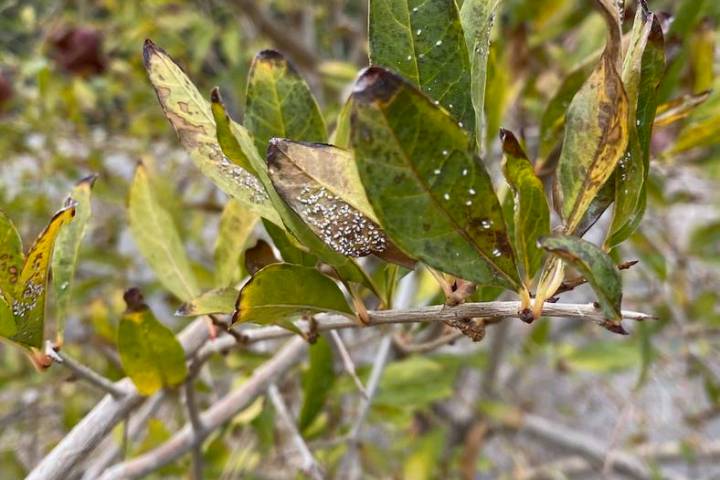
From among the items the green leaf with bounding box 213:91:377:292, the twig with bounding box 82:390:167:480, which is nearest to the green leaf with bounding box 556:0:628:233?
the green leaf with bounding box 213:91:377:292

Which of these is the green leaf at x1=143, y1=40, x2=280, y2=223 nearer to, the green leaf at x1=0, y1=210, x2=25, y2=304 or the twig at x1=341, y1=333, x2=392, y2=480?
the green leaf at x1=0, y1=210, x2=25, y2=304

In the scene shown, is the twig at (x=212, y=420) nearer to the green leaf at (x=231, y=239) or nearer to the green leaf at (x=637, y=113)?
the green leaf at (x=231, y=239)

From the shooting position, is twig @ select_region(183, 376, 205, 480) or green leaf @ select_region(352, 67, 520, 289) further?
twig @ select_region(183, 376, 205, 480)

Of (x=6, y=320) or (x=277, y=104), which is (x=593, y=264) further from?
(x=6, y=320)

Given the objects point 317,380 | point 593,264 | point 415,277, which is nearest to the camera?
point 593,264

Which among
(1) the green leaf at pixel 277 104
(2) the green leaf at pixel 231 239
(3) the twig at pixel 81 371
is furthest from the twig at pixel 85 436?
(1) the green leaf at pixel 277 104

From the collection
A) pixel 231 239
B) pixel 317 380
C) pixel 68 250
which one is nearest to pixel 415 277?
pixel 317 380
